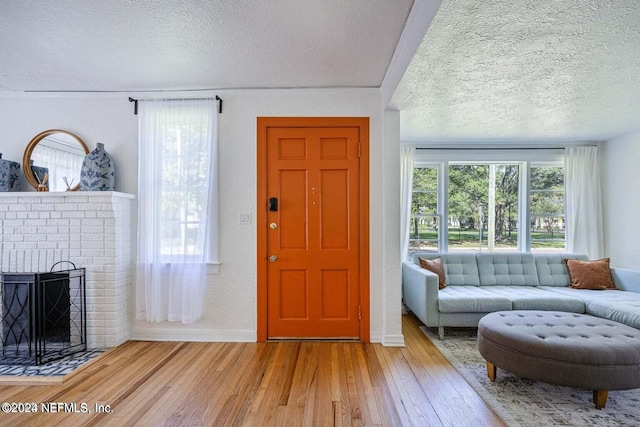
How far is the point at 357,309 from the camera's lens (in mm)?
3051

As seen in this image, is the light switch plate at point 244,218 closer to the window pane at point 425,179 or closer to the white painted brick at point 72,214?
the white painted brick at point 72,214

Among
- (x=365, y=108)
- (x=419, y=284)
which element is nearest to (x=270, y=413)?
(x=419, y=284)

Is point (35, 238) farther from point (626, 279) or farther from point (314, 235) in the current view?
point (626, 279)

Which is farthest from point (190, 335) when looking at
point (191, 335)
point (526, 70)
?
point (526, 70)

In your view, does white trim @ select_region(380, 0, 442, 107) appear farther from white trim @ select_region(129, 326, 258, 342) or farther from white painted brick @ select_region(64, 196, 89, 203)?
white painted brick @ select_region(64, 196, 89, 203)

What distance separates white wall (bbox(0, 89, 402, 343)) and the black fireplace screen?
539mm

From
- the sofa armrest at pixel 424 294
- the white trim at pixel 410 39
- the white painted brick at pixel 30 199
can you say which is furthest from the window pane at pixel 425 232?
the white painted brick at pixel 30 199

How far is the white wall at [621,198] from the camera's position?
3744 millimetres

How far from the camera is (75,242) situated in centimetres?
294

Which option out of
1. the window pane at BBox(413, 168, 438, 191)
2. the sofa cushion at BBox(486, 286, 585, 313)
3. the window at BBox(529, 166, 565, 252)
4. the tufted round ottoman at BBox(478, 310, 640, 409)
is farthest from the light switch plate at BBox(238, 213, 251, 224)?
the window at BBox(529, 166, 565, 252)

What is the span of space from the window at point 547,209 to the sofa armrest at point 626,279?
713 mm

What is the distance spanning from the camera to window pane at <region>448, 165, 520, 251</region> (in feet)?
14.1

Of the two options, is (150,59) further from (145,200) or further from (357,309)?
(357,309)

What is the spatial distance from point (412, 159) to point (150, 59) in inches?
123
